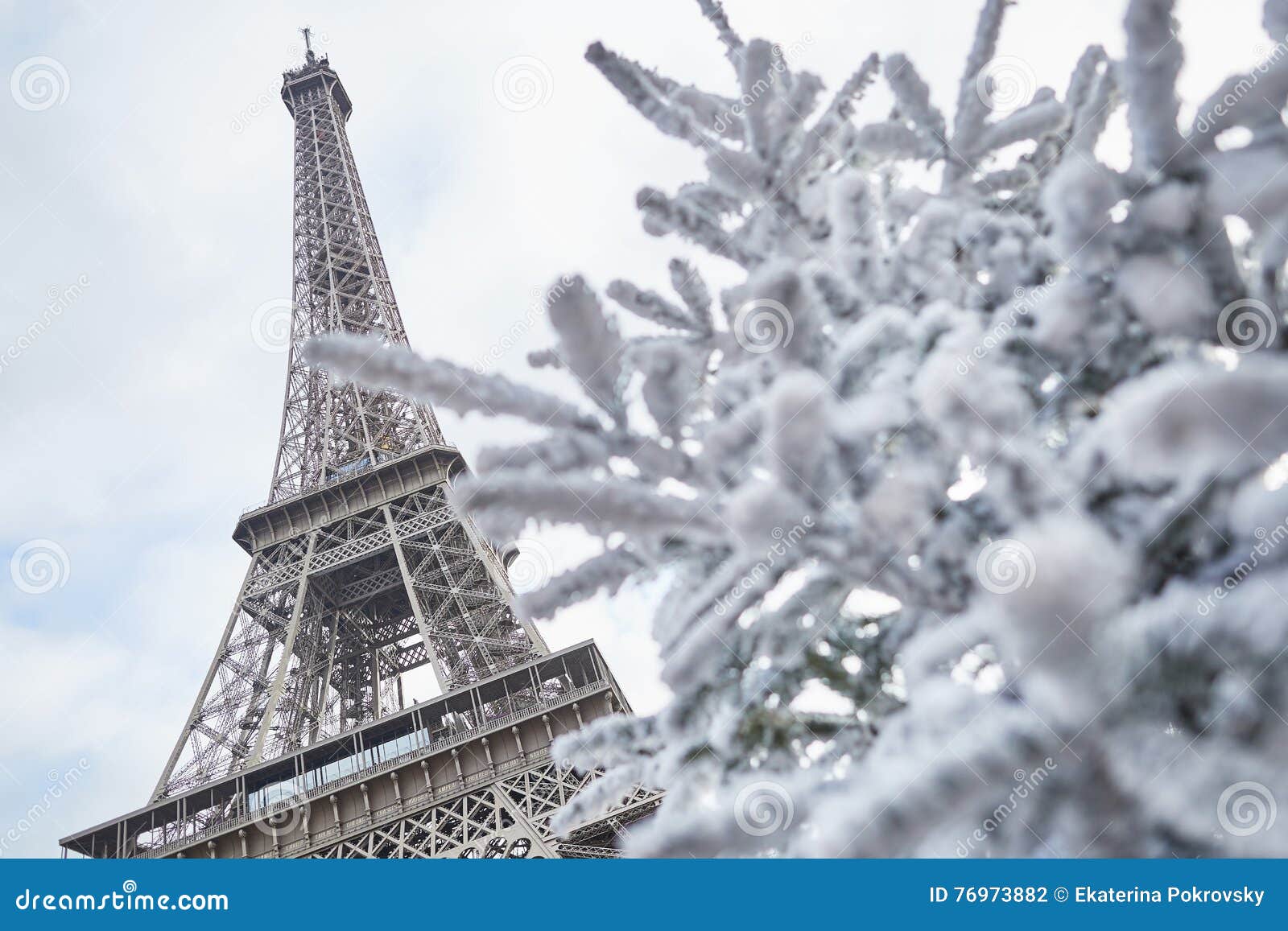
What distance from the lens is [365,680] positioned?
24875 mm

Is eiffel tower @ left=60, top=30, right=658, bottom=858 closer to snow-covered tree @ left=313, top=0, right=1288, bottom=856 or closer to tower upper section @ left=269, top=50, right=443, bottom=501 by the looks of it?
tower upper section @ left=269, top=50, right=443, bottom=501

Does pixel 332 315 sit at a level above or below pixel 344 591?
above

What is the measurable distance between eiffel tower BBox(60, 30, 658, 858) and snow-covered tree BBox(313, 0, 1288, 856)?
10.1m

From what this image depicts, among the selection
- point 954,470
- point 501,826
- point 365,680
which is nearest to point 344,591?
point 365,680

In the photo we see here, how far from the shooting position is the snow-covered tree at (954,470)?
1411mm

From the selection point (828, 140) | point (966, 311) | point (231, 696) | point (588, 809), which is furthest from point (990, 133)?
point (231, 696)

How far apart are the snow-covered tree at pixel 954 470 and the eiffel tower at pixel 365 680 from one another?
10.1 meters

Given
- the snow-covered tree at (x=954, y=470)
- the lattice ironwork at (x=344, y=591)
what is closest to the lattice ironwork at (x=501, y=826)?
the lattice ironwork at (x=344, y=591)

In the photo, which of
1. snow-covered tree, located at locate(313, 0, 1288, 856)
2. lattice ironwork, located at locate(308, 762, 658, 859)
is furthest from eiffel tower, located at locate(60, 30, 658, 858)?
snow-covered tree, located at locate(313, 0, 1288, 856)

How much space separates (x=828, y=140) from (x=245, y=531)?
23.9 meters

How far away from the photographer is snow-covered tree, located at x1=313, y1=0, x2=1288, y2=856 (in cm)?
141

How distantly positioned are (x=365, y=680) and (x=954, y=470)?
24996 millimetres

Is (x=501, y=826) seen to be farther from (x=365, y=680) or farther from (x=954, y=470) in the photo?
(x=954, y=470)

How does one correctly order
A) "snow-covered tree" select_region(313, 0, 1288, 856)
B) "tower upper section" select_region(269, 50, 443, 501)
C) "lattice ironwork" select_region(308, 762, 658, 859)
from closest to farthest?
1. "snow-covered tree" select_region(313, 0, 1288, 856)
2. "lattice ironwork" select_region(308, 762, 658, 859)
3. "tower upper section" select_region(269, 50, 443, 501)
